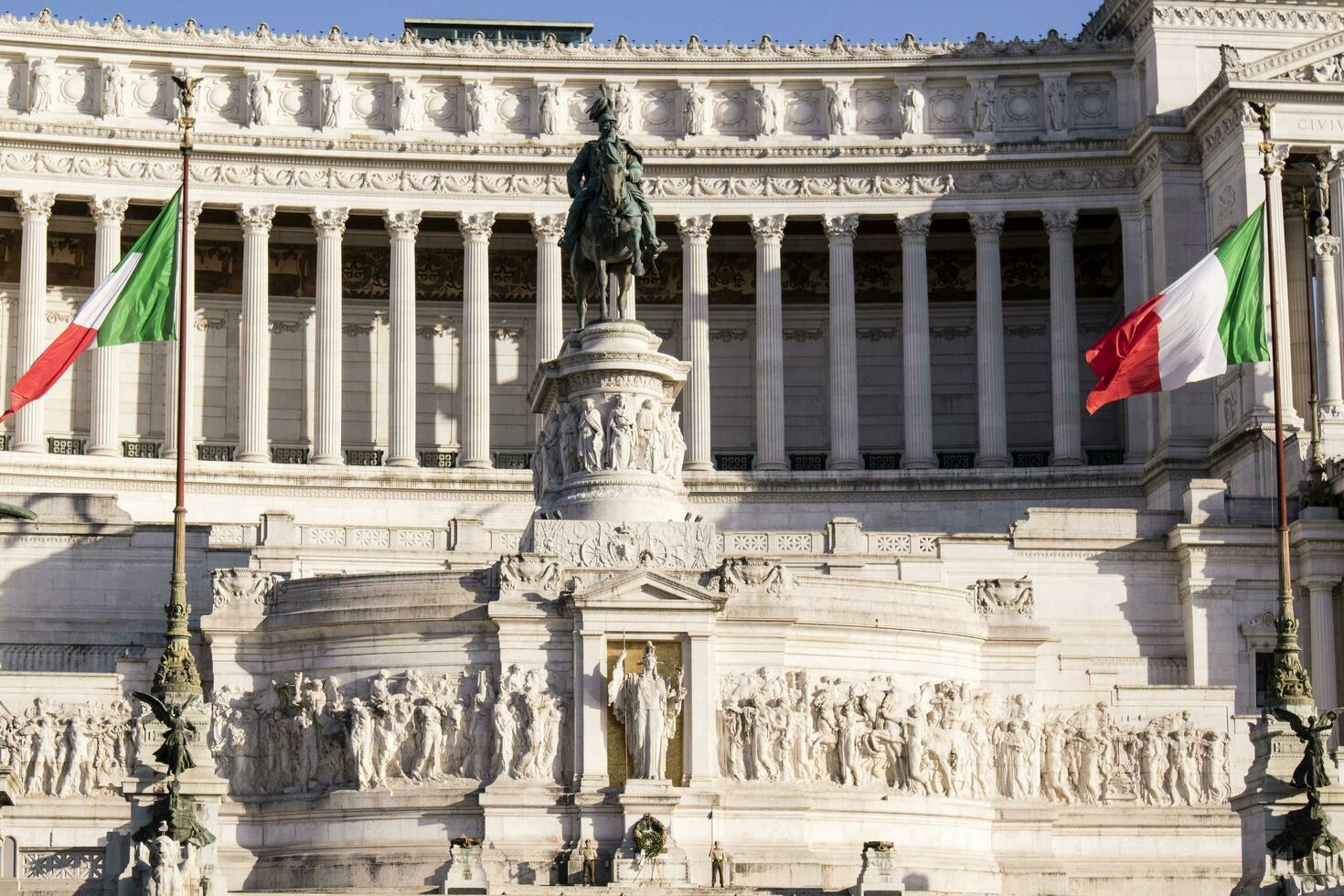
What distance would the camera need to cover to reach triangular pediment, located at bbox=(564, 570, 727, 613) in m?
57.7

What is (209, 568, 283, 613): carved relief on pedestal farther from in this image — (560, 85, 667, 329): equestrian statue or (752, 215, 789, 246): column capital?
(752, 215, 789, 246): column capital

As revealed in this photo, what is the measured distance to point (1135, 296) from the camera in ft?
311

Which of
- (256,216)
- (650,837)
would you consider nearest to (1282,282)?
(256,216)

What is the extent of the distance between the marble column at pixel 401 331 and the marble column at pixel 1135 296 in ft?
76.2

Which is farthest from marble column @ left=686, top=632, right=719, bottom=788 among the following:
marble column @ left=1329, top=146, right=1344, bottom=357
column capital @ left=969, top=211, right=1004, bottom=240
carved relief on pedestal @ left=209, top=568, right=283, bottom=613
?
column capital @ left=969, top=211, right=1004, bottom=240

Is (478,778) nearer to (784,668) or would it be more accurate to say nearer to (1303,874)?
(784,668)

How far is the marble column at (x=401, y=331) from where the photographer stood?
9450cm

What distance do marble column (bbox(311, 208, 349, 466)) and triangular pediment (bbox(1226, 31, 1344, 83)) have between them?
2946 centimetres

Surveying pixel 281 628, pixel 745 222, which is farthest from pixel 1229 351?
pixel 745 222

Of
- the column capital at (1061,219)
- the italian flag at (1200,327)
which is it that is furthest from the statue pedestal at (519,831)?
the column capital at (1061,219)

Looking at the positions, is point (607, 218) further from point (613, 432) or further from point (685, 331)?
point (685, 331)

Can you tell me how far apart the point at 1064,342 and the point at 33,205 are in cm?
3407

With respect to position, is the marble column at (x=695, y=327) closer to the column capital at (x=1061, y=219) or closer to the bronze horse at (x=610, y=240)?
the column capital at (x=1061, y=219)

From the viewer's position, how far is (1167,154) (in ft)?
309
